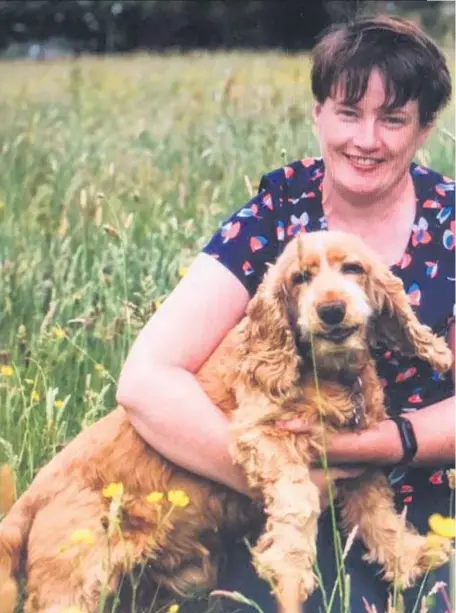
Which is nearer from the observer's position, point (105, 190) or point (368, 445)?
point (368, 445)

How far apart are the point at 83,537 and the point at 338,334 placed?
0.41 meters

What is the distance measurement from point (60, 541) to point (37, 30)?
0.71 metres

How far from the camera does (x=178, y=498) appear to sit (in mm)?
1336

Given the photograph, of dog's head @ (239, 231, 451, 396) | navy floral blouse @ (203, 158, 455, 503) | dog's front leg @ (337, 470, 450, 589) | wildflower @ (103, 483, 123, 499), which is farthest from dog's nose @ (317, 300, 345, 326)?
wildflower @ (103, 483, 123, 499)

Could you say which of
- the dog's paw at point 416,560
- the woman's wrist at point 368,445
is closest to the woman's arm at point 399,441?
the woman's wrist at point 368,445

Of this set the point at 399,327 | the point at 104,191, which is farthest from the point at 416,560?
the point at 104,191

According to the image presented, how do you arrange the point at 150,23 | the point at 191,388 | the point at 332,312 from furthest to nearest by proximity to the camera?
the point at 150,23
the point at 191,388
the point at 332,312

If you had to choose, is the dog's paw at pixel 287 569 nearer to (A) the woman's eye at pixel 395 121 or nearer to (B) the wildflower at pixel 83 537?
(B) the wildflower at pixel 83 537

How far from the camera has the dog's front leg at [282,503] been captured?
4.29 feet

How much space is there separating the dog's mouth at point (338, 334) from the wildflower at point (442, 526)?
28 centimetres

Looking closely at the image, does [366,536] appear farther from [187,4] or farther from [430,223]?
[187,4]

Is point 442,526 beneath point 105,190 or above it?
beneath

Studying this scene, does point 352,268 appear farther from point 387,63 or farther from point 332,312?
point 387,63

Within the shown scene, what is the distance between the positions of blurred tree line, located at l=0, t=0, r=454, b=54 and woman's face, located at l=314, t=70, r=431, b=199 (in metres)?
0.14
